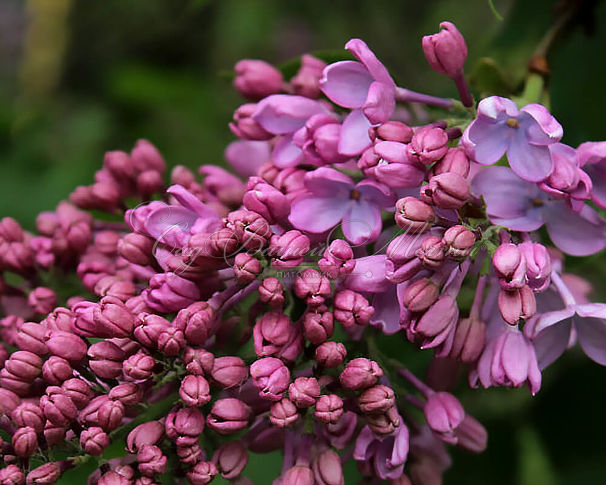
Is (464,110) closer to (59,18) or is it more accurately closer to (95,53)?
(95,53)

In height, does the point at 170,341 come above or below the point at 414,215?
below

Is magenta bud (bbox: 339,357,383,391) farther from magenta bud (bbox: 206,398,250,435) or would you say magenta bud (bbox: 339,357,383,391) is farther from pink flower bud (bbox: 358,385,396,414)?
magenta bud (bbox: 206,398,250,435)

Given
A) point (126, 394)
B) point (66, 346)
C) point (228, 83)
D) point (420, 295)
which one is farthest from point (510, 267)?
point (228, 83)

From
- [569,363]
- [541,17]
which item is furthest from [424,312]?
[569,363]

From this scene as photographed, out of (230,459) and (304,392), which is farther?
A: (230,459)

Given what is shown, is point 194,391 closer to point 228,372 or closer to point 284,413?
point 228,372

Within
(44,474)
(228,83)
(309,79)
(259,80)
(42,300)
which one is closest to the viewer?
(44,474)
